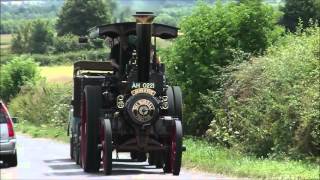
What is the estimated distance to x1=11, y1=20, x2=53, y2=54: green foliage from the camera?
7268cm

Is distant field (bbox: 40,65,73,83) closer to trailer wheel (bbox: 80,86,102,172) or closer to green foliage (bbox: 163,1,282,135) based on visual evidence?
green foliage (bbox: 163,1,282,135)

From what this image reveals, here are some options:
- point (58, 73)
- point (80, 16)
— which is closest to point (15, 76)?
point (58, 73)

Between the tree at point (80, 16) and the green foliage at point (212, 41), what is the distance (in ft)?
60.6

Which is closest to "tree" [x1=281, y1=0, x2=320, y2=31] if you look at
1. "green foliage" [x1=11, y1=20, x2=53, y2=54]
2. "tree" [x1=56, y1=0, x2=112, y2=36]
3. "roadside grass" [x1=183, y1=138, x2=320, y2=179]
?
"tree" [x1=56, y1=0, x2=112, y2=36]

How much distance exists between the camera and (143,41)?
18.0m

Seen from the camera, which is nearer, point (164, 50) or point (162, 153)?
point (162, 153)

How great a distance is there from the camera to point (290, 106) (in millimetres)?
22906

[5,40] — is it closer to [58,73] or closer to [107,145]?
[58,73]

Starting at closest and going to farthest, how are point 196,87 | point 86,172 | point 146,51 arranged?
point 146,51, point 86,172, point 196,87

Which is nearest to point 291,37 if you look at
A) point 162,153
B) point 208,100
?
point 208,100

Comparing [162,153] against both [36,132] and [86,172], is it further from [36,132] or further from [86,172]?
[36,132]

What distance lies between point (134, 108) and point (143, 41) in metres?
1.62

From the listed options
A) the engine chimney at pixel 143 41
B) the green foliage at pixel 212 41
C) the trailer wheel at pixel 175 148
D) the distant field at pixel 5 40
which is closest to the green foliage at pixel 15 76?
the distant field at pixel 5 40

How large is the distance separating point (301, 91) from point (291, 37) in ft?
17.8
